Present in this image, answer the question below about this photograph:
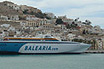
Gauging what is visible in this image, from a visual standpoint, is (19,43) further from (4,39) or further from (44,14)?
(44,14)

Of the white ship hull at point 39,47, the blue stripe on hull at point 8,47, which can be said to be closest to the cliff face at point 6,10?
the white ship hull at point 39,47

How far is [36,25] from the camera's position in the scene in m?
113

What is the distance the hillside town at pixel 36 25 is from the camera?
9406cm

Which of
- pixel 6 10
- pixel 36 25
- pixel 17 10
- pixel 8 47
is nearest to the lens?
pixel 8 47

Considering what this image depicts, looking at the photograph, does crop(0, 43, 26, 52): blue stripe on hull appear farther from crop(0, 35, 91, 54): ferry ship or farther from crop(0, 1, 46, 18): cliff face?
crop(0, 1, 46, 18): cliff face

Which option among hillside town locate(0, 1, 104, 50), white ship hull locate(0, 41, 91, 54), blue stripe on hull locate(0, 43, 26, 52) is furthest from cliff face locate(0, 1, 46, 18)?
blue stripe on hull locate(0, 43, 26, 52)

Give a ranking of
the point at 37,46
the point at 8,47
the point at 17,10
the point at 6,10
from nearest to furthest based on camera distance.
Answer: the point at 8,47
the point at 37,46
the point at 6,10
the point at 17,10

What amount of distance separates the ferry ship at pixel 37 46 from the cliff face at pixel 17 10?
208 ft

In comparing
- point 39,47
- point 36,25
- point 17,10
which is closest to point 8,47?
point 39,47

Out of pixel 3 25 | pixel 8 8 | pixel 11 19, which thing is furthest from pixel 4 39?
pixel 8 8

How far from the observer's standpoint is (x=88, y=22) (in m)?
132

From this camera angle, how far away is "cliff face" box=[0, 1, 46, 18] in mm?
124438

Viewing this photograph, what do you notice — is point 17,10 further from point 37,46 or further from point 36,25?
point 37,46

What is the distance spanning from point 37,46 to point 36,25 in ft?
174
